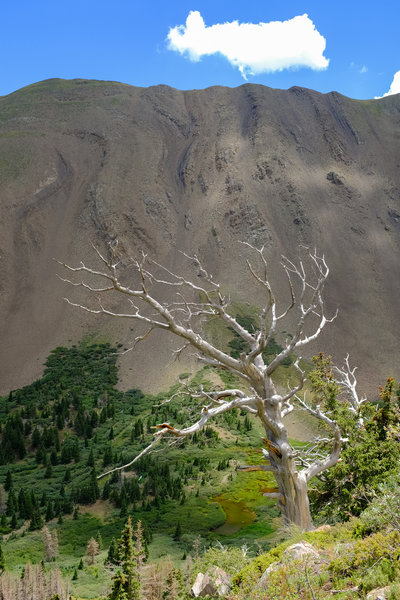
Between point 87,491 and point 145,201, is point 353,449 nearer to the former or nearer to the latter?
point 87,491

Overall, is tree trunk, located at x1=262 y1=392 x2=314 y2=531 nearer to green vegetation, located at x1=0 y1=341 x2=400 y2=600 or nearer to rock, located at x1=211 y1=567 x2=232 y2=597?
green vegetation, located at x1=0 y1=341 x2=400 y2=600

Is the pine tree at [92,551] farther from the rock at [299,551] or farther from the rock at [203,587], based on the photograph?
the rock at [299,551]

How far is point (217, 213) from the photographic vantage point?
71625mm

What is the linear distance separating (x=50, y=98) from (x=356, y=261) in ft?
248

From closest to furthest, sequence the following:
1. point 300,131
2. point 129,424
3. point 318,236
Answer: point 129,424 → point 318,236 → point 300,131

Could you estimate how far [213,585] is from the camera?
7.49m

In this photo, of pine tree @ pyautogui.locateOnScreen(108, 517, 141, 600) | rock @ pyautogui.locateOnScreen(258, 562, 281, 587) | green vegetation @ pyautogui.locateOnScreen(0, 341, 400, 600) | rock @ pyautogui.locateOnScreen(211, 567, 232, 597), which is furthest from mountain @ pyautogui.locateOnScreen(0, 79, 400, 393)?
rock @ pyautogui.locateOnScreen(258, 562, 281, 587)

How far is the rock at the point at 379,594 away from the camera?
4211mm

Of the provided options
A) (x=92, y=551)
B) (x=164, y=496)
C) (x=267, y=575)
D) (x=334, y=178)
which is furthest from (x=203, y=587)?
(x=334, y=178)

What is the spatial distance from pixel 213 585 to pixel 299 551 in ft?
8.08

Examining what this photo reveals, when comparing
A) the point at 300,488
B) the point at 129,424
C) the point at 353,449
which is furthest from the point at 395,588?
the point at 129,424

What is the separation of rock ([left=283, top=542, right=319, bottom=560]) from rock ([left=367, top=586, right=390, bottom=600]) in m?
1.42

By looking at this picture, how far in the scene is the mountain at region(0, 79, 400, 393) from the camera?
55.4 meters

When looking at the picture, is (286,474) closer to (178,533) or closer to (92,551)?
(92,551)
